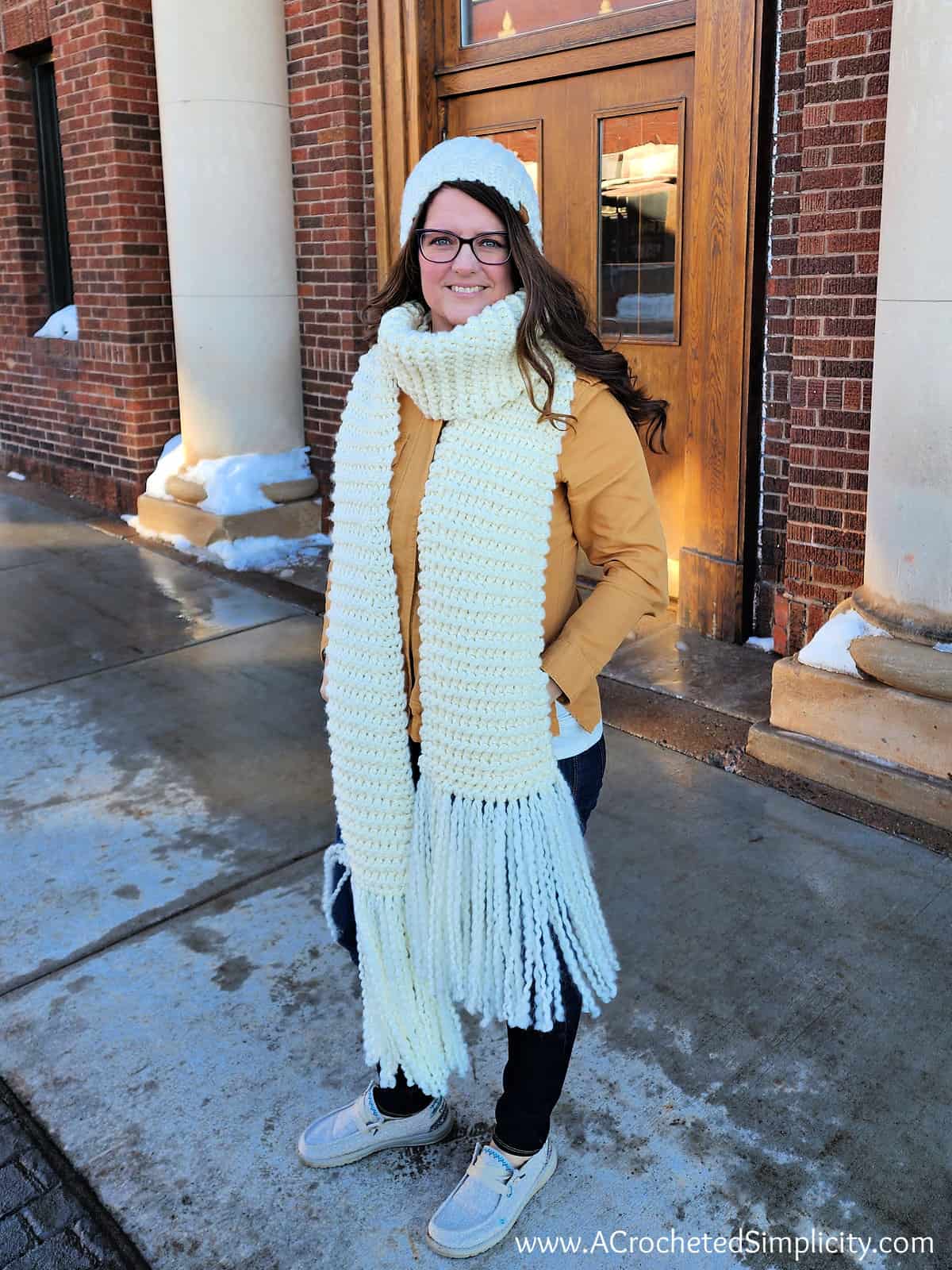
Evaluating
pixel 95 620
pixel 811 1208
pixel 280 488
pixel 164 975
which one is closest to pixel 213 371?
pixel 280 488

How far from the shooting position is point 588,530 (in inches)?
79.7

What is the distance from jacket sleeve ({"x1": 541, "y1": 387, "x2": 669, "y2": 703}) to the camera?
196cm

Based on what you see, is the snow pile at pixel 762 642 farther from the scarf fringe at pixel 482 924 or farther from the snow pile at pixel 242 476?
the snow pile at pixel 242 476

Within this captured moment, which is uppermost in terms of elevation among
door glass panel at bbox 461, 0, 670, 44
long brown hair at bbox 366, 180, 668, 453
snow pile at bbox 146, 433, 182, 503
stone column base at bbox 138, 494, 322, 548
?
door glass panel at bbox 461, 0, 670, 44

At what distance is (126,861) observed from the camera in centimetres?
343

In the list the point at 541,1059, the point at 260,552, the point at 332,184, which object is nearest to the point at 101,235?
the point at 332,184

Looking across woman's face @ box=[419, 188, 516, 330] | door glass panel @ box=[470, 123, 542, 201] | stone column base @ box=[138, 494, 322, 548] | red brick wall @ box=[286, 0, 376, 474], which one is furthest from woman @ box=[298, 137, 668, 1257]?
stone column base @ box=[138, 494, 322, 548]

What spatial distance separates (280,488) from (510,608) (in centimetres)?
524

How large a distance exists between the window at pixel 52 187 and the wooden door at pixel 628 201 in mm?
4347

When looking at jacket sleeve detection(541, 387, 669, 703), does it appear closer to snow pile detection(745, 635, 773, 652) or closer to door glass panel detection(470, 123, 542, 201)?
snow pile detection(745, 635, 773, 652)

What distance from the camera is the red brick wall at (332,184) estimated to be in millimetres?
6336

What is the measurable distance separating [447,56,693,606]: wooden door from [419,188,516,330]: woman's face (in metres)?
3.20

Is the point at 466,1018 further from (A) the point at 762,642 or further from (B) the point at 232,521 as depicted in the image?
(B) the point at 232,521

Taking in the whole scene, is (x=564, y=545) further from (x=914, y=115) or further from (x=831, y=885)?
(x=914, y=115)
